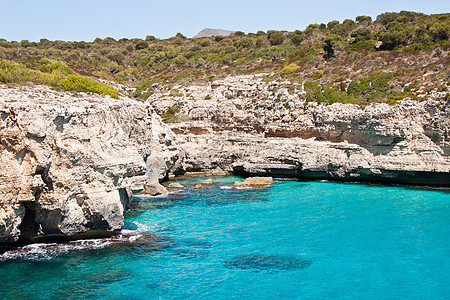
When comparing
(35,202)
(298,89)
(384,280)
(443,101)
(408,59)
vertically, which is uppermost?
(408,59)

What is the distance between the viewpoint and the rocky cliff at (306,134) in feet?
107

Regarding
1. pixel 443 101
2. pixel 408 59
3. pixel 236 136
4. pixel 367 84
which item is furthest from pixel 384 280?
pixel 408 59

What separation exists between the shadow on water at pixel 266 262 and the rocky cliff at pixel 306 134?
66.4 feet

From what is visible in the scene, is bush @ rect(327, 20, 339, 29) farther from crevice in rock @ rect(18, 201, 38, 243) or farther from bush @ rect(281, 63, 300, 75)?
crevice in rock @ rect(18, 201, 38, 243)

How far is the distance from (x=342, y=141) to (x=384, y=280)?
24.9 meters

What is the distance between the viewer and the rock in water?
16953 millimetres

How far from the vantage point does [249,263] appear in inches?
681

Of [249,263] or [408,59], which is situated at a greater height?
[408,59]

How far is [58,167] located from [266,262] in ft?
37.2

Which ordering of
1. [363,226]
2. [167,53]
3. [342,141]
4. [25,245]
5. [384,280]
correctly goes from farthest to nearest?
[167,53] → [342,141] → [363,226] → [25,245] → [384,280]

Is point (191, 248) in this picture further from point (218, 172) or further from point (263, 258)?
point (218, 172)

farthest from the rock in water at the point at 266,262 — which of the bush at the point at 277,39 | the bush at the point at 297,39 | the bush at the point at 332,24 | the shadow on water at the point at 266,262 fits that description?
the bush at the point at 332,24

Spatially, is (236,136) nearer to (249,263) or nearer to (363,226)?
(363,226)

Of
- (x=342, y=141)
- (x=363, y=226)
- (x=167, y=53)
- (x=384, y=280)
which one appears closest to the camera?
(x=384, y=280)
